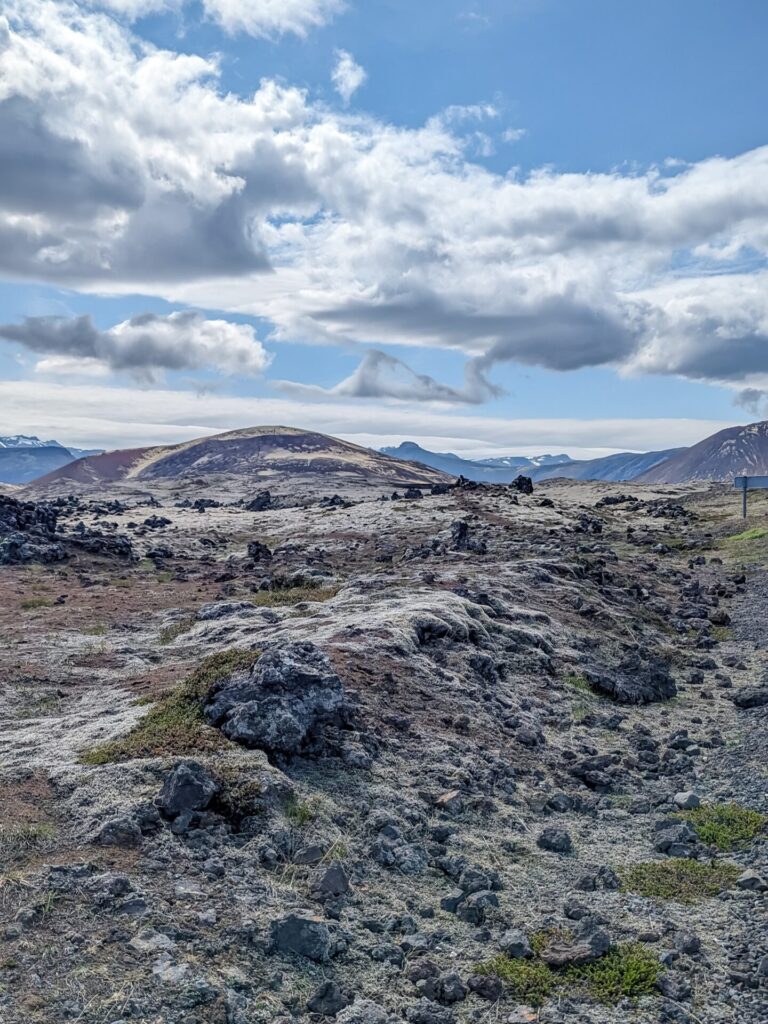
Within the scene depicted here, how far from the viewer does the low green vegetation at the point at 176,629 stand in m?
25.6

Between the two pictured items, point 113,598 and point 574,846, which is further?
point 113,598

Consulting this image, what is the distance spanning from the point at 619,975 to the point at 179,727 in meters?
8.39

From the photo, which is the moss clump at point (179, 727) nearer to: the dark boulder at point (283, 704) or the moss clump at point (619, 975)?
the dark boulder at point (283, 704)

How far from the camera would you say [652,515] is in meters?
74.2

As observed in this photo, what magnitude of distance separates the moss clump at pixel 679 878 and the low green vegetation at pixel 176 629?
57.5 feet

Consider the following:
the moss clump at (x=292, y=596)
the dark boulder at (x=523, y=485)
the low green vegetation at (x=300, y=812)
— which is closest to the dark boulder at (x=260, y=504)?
the dark boulder at (x=523, y=485)

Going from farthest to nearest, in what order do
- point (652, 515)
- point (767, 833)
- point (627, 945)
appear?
point (652, 515) < point (767, 833) < point (627, 945)

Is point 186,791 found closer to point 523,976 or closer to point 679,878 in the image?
point 523,976

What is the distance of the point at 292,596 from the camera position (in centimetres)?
3069

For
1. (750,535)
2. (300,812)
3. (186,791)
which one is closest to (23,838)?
(186,791)

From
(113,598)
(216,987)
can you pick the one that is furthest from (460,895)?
(113,598)

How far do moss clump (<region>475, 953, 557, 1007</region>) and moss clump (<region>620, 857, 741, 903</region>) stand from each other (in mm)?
2512

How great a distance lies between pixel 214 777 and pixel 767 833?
346 inches

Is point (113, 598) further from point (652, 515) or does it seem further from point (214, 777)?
point (652, 515)
